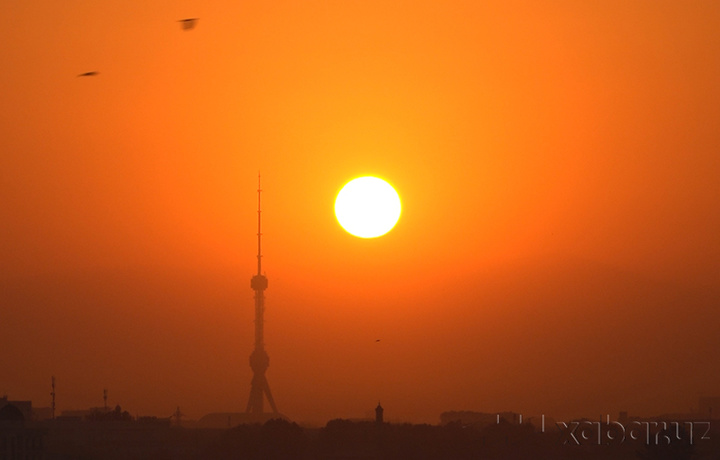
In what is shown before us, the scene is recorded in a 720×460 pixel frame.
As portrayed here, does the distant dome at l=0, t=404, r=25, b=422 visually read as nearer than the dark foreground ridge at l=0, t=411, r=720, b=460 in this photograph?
Yes

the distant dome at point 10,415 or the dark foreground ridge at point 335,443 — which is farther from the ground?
the distant dome at point 10,415

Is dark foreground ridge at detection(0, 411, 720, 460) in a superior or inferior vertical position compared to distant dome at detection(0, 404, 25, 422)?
inferior

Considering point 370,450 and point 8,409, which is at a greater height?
point 8,409

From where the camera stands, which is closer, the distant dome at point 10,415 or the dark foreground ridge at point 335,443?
the distant dome at point 10,415

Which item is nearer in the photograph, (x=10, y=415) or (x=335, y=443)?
(x=10, y=415)

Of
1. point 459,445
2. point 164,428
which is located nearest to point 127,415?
point 164,428

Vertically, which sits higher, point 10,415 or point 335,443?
point 10,415

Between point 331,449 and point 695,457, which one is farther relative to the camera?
point 331,449

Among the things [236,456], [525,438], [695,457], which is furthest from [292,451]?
[695,457]

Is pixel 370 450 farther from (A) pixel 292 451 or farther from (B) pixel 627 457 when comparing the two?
(B) pixel 627 457

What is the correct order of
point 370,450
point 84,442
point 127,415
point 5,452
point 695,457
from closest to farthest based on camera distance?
1. point 5,452
2. point 695,457
3. point 84,442
4. point 370,450
5. point 127,415

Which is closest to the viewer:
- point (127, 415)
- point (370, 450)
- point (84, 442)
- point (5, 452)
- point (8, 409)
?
point (5, 452)
